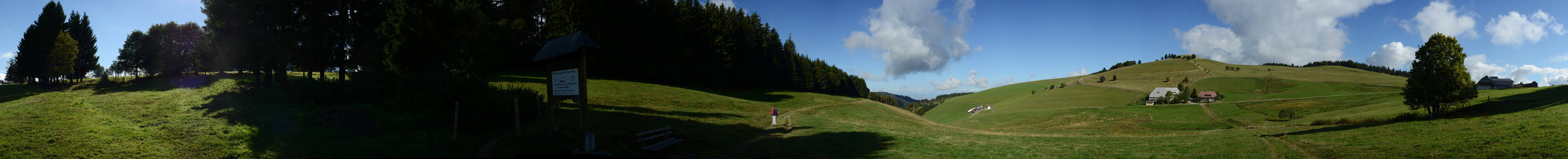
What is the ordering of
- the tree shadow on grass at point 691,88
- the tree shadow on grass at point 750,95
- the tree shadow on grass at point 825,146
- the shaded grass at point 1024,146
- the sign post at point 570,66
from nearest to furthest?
the sign post at point 570,66
the tree shadow on grass at point 825,146
the shaded grass at point 1024,146
the tree shadow on grass at point 691,88
the tree shadow on grass at point 750,95

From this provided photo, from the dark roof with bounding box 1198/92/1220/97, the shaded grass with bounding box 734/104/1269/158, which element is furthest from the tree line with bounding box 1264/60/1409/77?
the shaded grass with bounding box 734/104/1269/158

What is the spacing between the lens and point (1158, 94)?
267 feet

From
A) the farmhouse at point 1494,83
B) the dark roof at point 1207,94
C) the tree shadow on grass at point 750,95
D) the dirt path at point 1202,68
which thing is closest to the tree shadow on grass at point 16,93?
the tree shadow on grass at point 750,95

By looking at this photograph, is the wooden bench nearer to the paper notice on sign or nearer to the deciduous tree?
the paper notice on sign

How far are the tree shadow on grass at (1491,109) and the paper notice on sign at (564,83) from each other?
25.5m

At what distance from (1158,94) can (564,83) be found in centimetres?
9510

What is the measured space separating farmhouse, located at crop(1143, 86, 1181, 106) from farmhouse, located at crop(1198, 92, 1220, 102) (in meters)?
2.83

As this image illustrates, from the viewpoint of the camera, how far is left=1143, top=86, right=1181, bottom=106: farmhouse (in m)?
76.1

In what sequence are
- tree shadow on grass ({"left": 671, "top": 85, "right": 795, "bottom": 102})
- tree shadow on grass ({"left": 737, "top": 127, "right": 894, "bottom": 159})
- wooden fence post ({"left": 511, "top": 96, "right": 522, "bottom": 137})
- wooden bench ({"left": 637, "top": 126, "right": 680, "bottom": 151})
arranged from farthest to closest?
1. tree shadow on grass ({"left": 671, "top": 85, "right": 795, "bottom": 102})
2. tree shadow on grass ({"left": 737, "top": 127, "right": 894, "bottom": 159})
3. wooden fence post ({"left": 511, "top": 96, "right": 522, "bottom": 137})
4. wooden bench ({"left": 637, "top": 126, "right": 680, "bottom": 151})

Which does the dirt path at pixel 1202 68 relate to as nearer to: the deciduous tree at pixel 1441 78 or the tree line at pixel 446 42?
the tree line at pixel 446 42

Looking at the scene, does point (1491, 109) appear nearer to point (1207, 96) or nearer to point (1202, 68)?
point (1207, 96)

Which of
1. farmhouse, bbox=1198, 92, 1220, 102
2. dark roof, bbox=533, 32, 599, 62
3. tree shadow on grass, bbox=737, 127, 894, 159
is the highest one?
dark roof, bbox=533, 32, 599, 62

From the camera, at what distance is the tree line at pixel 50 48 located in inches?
1255

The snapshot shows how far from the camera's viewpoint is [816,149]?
14.5 m
